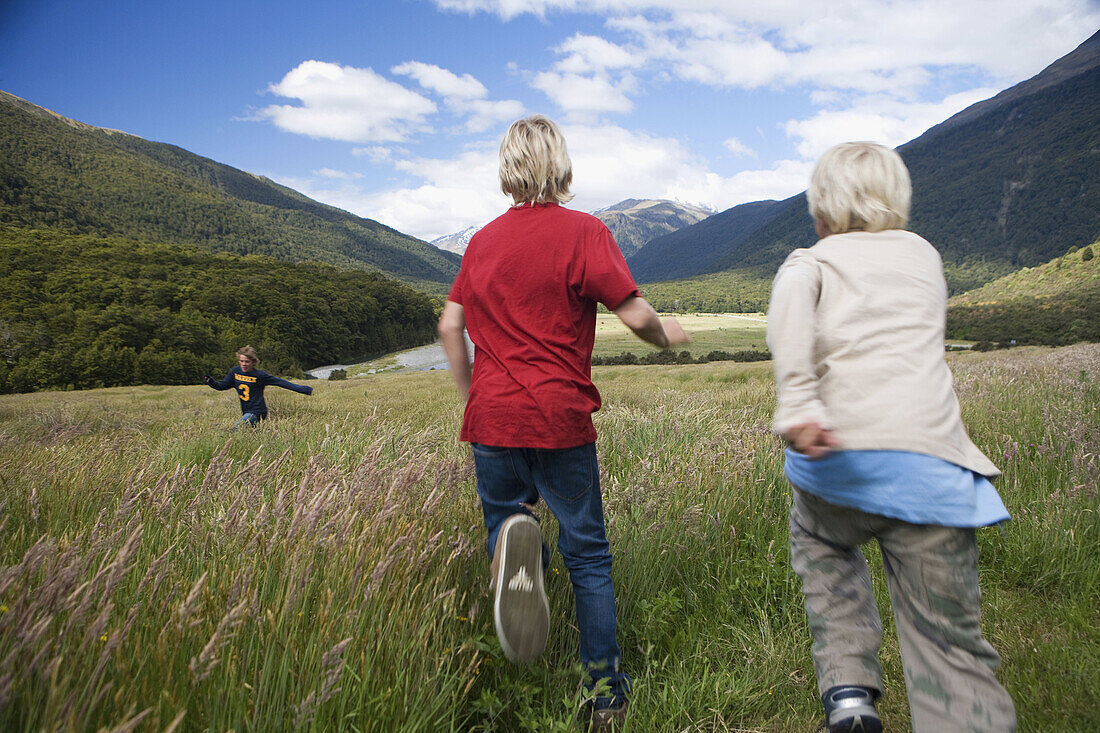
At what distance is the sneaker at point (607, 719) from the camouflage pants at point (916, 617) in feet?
2.32

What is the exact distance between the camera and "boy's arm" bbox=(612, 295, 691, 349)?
6.91 ft

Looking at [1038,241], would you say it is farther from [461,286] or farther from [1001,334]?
[461,286]

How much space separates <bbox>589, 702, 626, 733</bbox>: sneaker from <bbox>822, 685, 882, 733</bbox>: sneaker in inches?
26.8

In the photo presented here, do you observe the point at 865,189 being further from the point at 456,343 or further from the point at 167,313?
the point at 167,313

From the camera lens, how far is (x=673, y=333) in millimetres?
2201

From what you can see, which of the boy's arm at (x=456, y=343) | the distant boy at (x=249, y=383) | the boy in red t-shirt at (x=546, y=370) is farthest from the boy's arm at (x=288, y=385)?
the boy in red t-shirt at (x=546, y=370)

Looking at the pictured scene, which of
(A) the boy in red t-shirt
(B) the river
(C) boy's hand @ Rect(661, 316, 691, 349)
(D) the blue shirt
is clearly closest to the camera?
(D) the blue shirt

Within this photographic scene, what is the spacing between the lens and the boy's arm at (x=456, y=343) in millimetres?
2400

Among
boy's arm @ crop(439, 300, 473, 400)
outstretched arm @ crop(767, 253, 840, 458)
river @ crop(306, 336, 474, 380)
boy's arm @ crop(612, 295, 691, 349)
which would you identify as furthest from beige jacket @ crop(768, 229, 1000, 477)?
river @ crop(306, 336, 474, 380)

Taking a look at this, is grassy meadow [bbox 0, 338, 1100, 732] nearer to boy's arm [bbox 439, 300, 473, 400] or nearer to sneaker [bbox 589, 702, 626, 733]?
sneaker [bbox 589, 702, 626, 733]

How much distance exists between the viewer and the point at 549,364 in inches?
82.0

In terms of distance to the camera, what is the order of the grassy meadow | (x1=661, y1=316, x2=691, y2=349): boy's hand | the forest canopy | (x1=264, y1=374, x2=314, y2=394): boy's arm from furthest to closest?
the forest canopy < (x1=264, y1=374, x2=314, y2=394): boy's arm < (x1=661, y1=316, x2=691, y2=349): boy's hand < the grassy meadow

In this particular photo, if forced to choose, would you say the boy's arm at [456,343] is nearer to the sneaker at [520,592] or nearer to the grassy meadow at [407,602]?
the grassy meadow at [407,602]

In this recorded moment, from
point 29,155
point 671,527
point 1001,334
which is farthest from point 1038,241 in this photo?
point 29,155
